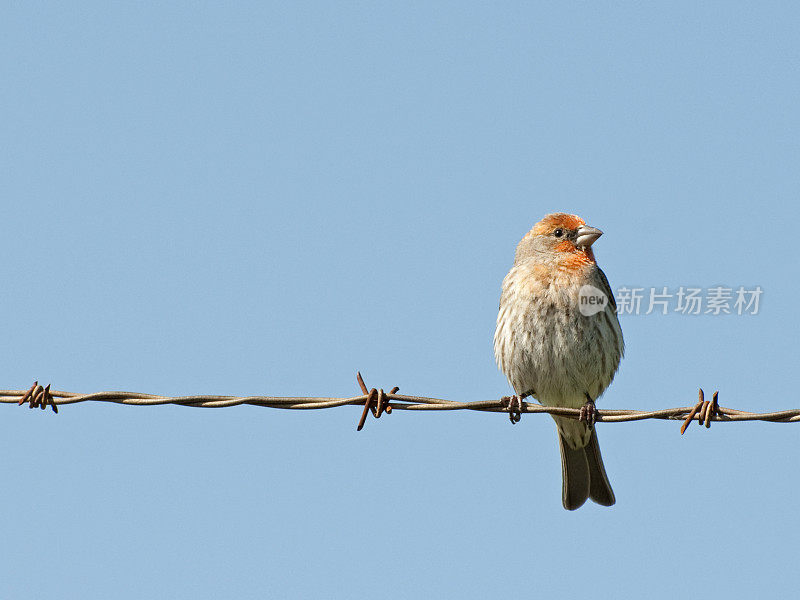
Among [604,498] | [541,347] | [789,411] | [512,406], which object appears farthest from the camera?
[604,498]

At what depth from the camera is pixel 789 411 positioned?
482 cm

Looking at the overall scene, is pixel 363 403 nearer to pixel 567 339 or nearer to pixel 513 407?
pixel 513 407

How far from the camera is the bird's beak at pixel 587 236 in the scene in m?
8.09

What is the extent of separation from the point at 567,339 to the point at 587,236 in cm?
106

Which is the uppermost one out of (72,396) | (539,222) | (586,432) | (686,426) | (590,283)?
(539,222)

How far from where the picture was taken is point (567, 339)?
24.3 ft

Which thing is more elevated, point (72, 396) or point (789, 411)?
point (789, 411)

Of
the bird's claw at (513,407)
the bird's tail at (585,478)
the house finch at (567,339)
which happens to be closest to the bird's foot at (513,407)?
the bird's claw at (513,407)

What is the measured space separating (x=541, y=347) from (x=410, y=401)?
8.22ft

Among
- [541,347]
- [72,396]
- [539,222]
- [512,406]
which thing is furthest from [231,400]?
[539,222]

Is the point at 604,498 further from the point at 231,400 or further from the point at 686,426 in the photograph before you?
the point at 231,400

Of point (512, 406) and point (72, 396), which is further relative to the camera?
point (512, 406)

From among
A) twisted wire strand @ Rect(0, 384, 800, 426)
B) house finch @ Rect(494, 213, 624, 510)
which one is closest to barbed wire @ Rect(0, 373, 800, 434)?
twisted wire strand @ Rect(0, 384, 800, 426)

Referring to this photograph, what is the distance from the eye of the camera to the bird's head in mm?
8000
